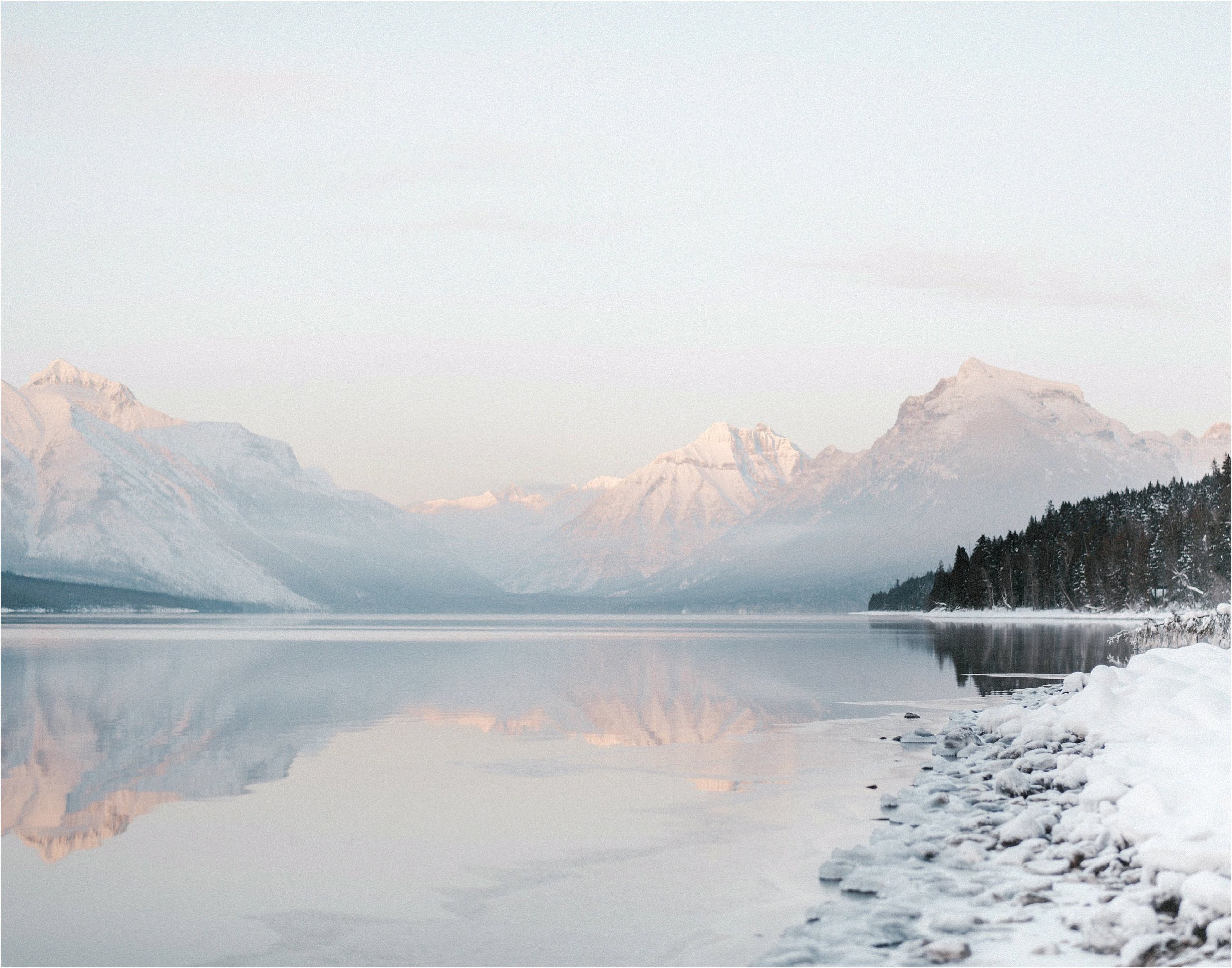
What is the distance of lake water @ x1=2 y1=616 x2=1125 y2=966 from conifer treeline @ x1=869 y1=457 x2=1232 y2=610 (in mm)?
71710

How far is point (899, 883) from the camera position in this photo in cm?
1574

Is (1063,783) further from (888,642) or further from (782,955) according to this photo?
(888,642)

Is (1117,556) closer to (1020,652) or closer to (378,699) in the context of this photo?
(1020,652)

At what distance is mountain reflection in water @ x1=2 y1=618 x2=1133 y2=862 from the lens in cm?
2483

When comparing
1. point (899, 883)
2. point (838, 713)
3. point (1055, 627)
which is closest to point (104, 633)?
point (1055, 627)

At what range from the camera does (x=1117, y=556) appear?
136000 millimetres

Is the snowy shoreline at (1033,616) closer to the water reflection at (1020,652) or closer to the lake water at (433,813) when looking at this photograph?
the water reflection at (1020,652)

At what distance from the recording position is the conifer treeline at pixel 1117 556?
114 meters

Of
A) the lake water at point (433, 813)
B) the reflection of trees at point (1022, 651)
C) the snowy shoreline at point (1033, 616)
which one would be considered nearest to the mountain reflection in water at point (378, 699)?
the lake water at point (433, 813)

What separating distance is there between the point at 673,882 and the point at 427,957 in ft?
14.1

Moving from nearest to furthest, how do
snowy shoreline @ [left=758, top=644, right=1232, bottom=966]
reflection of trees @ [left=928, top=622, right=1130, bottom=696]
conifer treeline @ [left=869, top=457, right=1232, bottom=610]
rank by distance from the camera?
snowy shoreline @ [left=758, top=644, right=1232, bottom=966] → reflection of trees @ [left=928, top=622, right=1130, bottom=696] → conifer treeline @ [left=869, top=457, right=1232, bottom=610]

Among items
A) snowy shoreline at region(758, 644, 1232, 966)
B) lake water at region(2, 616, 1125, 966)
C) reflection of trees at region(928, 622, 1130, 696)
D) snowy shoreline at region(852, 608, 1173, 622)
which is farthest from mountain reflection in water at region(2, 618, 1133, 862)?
snowy shoreline at region(852, 608, 1173, 622)

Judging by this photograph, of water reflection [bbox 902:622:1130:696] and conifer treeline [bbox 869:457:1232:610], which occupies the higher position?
conifer treeline [bbox 869:457:1232:610]

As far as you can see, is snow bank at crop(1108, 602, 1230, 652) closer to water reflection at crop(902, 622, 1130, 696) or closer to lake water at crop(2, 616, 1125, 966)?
water reflection at crop(902, 622, 1130, 696)
